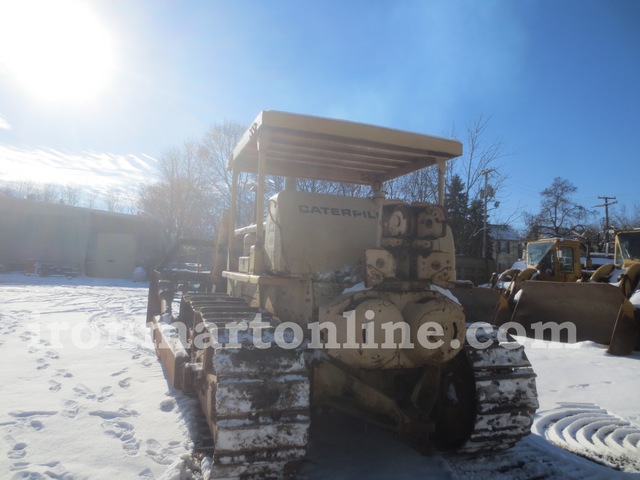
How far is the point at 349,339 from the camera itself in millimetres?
3027

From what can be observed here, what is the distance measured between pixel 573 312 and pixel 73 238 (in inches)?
1183

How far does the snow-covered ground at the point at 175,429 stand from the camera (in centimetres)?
329

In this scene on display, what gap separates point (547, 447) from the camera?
375 cm

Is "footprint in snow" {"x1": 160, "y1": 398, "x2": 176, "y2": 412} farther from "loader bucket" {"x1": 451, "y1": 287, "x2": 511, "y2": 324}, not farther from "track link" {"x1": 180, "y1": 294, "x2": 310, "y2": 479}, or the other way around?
"loader bucket" {"x1": 451, "y1": 287, "x2": 511, "y2": 324}

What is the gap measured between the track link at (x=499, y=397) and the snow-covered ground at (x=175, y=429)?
0.21m

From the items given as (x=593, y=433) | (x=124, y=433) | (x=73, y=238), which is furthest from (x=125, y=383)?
(x=73, y=238)

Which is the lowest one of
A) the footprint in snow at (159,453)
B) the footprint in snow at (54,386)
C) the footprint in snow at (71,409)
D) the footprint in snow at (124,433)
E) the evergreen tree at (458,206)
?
the footprint in snow at (159,453)

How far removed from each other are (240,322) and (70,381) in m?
3.13

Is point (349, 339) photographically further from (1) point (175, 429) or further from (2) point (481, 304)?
(2) point (481, 304)

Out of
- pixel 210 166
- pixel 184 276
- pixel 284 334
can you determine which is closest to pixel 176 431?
pixel 284 334

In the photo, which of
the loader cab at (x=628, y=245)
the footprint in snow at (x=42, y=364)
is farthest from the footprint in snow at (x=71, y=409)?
the loader cab at (x=628, y=245)

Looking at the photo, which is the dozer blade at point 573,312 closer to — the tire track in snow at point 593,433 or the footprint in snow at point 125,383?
the tire track in snow at point 593,433

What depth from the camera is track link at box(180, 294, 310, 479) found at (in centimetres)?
269

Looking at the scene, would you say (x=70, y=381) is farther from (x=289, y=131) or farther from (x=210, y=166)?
(x=210, y=166)
